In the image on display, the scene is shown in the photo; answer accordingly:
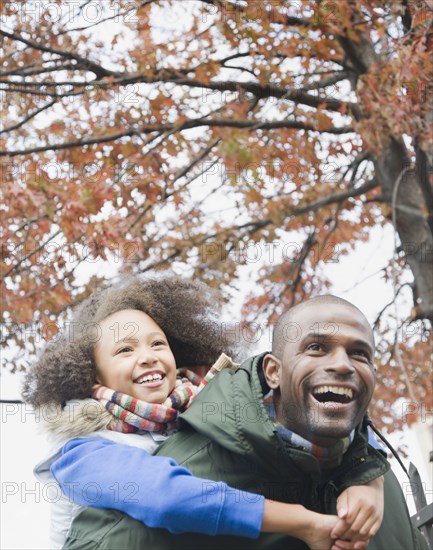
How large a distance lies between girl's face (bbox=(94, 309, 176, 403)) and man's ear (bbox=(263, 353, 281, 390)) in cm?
40

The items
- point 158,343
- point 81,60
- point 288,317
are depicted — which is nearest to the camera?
point 288,317

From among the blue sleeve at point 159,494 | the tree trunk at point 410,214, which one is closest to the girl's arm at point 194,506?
the blue sleeve at point 159,494

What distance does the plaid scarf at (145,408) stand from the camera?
2.42 m

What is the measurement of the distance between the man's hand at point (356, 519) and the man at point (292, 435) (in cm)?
10

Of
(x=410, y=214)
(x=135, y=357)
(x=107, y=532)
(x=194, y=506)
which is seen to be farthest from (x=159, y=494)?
(x=410, y=214)

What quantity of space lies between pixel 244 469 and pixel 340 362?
42cm

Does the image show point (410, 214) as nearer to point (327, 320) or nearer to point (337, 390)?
point (327, 320)

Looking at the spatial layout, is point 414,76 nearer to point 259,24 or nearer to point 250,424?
point 259,24

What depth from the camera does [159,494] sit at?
2.01m

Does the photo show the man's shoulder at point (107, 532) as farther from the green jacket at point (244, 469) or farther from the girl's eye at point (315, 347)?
the girl's eye at point (315, 347)

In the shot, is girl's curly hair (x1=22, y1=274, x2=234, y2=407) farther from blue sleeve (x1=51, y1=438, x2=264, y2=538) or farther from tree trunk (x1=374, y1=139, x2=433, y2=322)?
tree trunk (x1=374, y1=139, x2=433, y2=322)

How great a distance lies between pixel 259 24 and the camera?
6.60 m

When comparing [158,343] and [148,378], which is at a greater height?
[158,343]

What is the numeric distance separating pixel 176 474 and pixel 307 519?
374 millimetres
